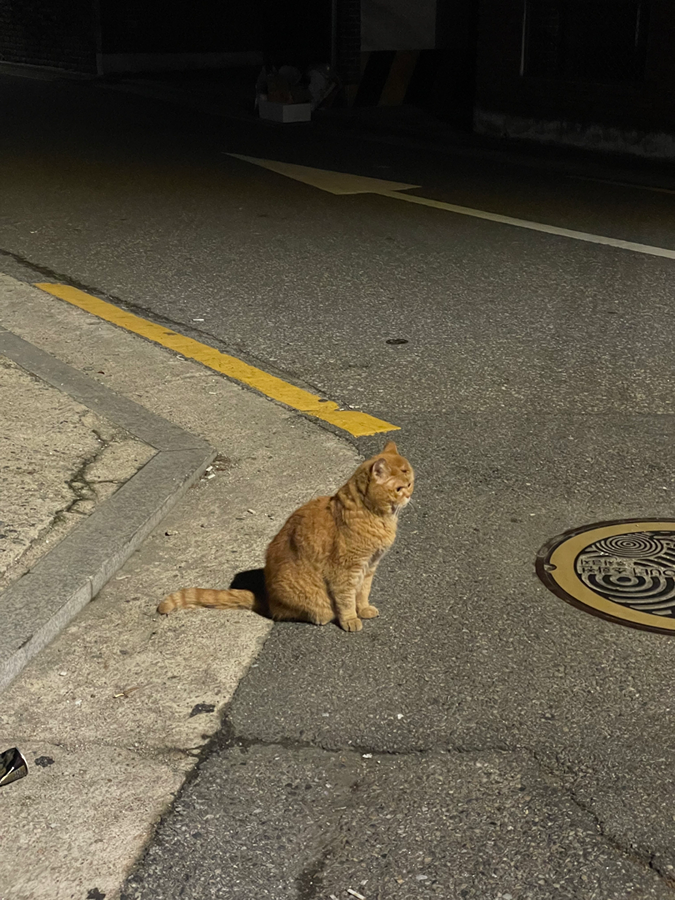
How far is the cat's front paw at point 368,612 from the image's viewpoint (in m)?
4.12

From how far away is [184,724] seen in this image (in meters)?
3.54

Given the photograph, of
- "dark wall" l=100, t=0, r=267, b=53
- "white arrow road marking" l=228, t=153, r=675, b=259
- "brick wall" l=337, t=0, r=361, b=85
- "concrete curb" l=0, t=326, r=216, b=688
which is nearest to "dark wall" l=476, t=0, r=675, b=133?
"brick wall" l=337, t=0, r=361, b=85

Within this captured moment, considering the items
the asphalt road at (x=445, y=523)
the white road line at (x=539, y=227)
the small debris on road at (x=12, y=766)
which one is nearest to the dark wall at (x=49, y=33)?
the asphalt road at (x=445, y=523)

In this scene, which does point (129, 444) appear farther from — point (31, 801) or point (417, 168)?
point (417, 168)

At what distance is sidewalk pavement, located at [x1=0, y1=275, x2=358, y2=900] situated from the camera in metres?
3.19

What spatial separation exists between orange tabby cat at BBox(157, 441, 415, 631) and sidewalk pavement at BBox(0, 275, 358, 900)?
18 cm

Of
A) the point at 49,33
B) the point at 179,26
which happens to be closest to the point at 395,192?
the point at 179,26

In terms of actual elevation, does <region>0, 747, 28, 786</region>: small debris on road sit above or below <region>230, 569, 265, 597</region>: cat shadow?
above

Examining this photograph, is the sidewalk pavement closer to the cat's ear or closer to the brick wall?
the cat's ear

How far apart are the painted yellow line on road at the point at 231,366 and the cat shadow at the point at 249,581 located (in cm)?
149

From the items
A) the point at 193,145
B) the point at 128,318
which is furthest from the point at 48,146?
the point at 128,318

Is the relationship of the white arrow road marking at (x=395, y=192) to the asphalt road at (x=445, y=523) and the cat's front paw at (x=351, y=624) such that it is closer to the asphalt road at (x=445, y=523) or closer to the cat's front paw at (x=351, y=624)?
the asphalt road at (x=445, y=523)

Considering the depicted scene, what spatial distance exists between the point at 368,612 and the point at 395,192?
8765 mm

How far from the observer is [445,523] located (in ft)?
15.9
